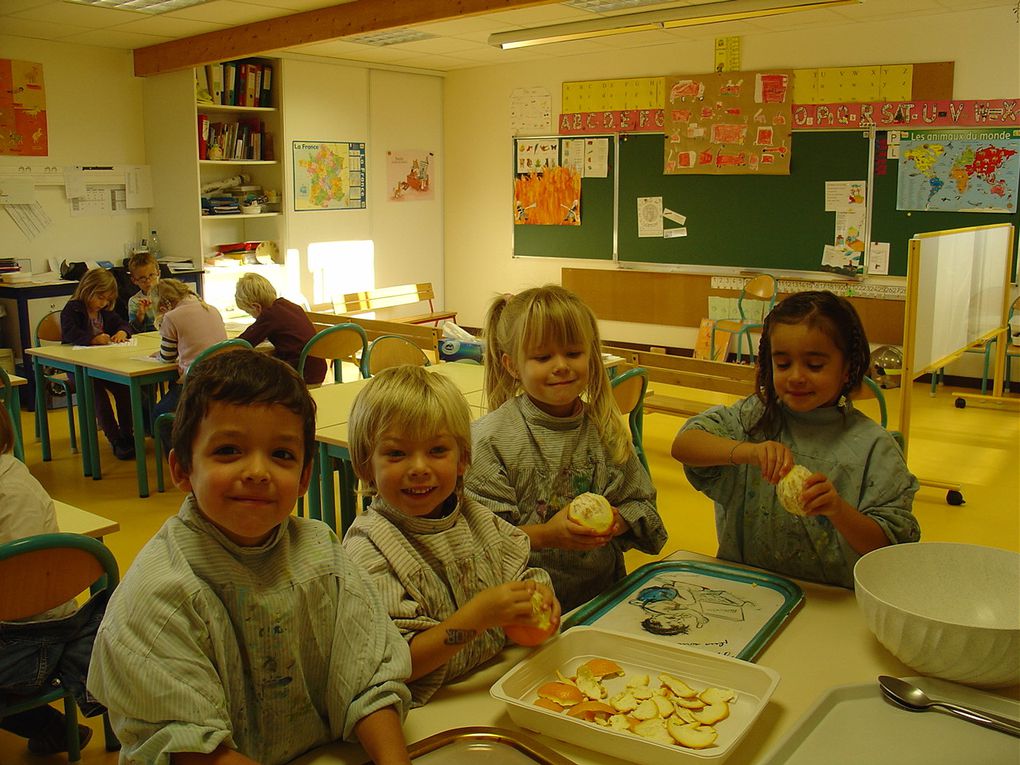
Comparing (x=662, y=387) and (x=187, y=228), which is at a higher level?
(x=187, y=228)

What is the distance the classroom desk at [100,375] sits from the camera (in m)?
4.47

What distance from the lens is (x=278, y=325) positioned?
475 cm

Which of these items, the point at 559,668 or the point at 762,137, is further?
the point at 762,137

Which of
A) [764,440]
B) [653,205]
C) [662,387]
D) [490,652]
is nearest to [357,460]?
[490,652]

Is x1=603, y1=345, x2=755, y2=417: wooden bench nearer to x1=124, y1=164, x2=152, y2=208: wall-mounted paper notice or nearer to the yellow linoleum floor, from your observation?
the yellow linoleum floor

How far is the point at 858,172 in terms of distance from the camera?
22.3 ft

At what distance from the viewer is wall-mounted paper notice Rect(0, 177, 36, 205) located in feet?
21.8

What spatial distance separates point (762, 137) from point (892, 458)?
6008 mm

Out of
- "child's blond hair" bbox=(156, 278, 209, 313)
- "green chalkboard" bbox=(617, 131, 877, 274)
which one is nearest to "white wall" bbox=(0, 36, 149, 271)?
"child's blond hair" bbox=(156, 278, 209, 313)

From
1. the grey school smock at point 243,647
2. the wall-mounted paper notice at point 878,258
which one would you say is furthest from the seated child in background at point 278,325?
the wall-mounted paper notice at point 878,258

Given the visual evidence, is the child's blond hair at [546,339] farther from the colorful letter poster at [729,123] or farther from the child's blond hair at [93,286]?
the colorful letter poster at [729,123]

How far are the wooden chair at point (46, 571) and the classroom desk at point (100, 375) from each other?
2.64m

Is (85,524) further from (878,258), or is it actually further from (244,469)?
(878,258)

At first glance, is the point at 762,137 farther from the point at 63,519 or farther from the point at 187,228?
the point at 63,519
